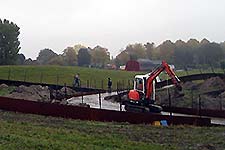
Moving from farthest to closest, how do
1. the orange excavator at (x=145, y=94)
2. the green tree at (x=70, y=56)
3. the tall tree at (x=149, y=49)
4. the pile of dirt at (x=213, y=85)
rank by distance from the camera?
the tall tree at (x=149, y=49) → the green tree at (x=70, y=56) → the pile of dirt at (x=213, y=85) → the orange excavator at (x=145, y=94)

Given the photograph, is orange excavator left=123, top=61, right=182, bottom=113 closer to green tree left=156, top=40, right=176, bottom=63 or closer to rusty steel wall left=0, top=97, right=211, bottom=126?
rusty steel wall left=0, top=97, right=211, bottom=126

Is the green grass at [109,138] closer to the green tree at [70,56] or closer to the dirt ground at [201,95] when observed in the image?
the dirt ground at [201,95]

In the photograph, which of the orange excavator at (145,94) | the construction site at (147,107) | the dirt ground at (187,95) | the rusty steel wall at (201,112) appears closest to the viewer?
the construction site at (147,107)

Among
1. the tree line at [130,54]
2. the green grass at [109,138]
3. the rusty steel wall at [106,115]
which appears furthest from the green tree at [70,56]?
the green grass at [109,138]

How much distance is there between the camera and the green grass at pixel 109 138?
412 inches

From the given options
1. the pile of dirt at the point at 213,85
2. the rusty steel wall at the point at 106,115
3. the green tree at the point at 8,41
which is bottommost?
the rusty steel wall at the point at 106,115

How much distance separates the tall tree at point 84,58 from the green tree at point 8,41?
45989 mm

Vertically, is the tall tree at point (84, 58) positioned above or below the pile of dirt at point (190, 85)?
above

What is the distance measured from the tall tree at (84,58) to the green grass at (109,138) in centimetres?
10805

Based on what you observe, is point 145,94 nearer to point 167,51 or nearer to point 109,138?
point 109,138

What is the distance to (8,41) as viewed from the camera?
7612cm

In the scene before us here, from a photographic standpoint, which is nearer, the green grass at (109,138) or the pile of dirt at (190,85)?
the green grass at (109,138)

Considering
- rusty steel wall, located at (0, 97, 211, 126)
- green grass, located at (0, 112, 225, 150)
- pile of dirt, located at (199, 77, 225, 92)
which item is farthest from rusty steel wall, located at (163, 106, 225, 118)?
pile of dirt, located at (199, 77, 225, 92)

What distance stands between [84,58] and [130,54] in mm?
14222
